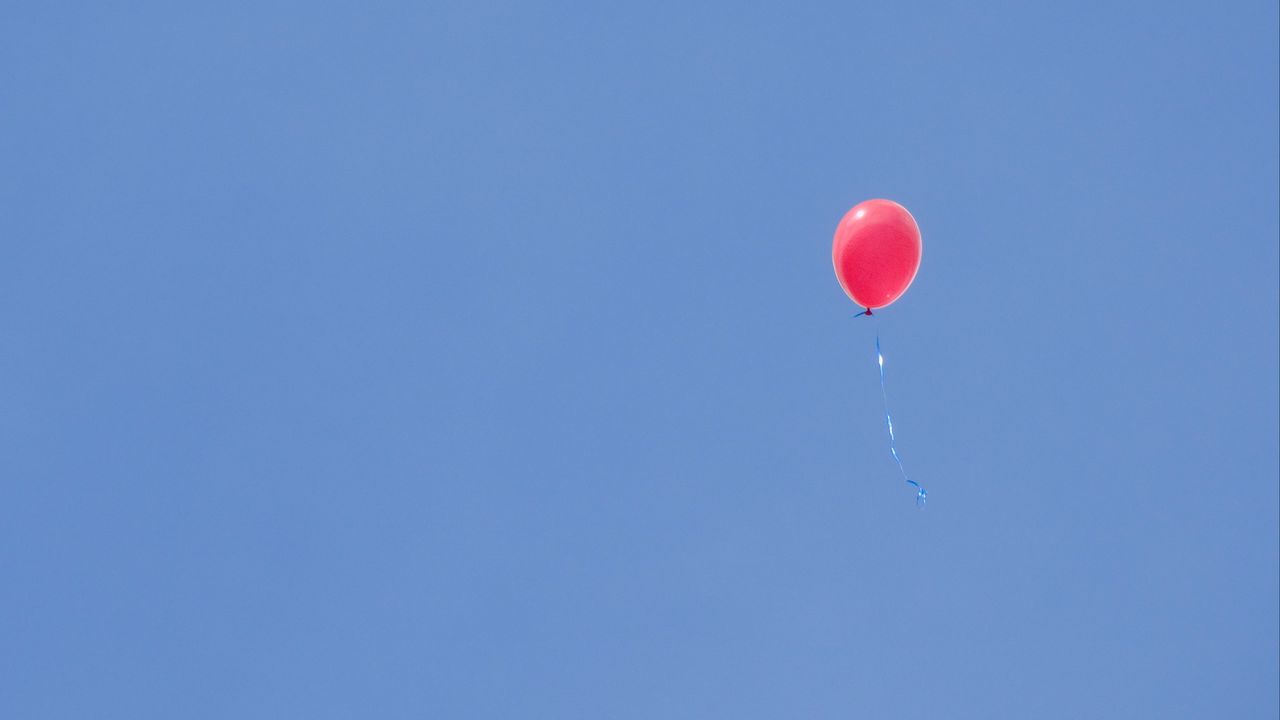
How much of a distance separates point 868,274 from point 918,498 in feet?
14.1

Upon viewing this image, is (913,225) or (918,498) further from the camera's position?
(918,498)

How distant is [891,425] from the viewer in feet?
66.8

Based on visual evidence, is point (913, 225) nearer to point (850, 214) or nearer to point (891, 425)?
point (850, 214)

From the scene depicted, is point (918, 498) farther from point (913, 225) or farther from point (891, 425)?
point (913, 225)

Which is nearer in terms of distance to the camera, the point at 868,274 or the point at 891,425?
the point at 868,274

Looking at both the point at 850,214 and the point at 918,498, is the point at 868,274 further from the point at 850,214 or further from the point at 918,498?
→ the point at 918,498

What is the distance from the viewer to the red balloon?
1742 cm

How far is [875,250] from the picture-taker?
17.4 metres

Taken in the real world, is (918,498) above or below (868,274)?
above

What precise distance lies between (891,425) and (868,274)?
3.15 meters

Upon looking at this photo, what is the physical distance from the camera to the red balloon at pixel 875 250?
17422 millimetres

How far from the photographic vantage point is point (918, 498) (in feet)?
69.9

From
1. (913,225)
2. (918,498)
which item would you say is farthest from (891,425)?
(913,225)

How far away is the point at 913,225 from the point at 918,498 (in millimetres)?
4234
